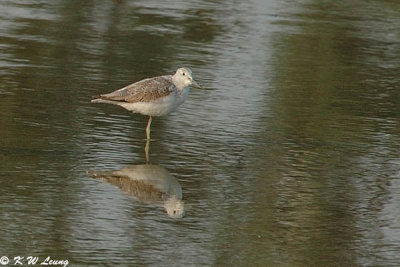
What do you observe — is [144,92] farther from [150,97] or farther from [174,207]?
[174,207]

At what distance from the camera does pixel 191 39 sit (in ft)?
60.5

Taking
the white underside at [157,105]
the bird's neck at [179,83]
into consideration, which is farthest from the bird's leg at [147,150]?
the bird's neck at [179,83]

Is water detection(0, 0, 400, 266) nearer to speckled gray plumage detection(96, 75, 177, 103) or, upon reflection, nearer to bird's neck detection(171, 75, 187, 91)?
speckled gray plumage detection(96, 75, 177, 103)

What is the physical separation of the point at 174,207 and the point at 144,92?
2.81 meters

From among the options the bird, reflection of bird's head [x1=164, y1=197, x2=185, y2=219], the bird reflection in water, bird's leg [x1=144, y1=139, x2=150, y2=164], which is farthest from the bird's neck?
reflection of bird's head [x1=164, y1=197, x2=185, y2=219]

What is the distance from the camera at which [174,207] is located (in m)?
10.1

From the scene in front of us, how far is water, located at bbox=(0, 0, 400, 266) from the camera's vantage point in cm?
930

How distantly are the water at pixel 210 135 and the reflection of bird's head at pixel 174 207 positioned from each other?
12 cm

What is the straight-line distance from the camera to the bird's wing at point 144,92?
12604mm

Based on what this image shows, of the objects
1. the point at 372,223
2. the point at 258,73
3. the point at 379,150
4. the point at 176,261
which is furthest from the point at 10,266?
the point at 258,73

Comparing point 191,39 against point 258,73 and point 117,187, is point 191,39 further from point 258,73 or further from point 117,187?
point 117,187

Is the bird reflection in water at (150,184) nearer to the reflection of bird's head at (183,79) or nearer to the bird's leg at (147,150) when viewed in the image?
the bird's leg at (147,150)

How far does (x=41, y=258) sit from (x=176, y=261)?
1023 millimetres

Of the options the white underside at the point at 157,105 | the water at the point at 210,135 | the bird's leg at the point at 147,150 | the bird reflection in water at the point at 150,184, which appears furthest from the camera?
the white underside at the point at 157,105
